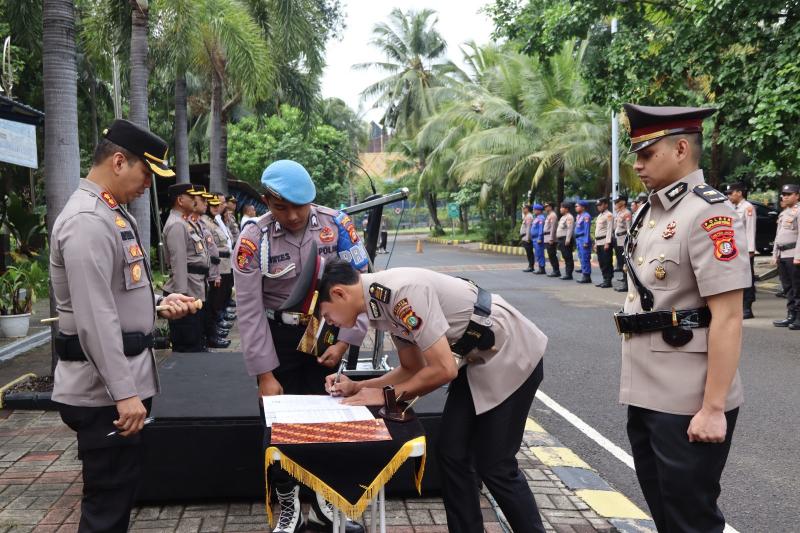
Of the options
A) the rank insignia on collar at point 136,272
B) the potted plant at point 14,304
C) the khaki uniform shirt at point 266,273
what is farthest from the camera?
the potted plant at point 14,304

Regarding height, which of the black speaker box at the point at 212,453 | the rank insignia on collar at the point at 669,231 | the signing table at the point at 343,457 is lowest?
the black speaker box at the point at 212,453

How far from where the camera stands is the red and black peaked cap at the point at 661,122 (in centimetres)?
271

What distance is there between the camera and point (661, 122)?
273 centimetres

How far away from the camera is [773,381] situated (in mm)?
6918

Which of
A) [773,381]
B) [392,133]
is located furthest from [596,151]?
[392,133]

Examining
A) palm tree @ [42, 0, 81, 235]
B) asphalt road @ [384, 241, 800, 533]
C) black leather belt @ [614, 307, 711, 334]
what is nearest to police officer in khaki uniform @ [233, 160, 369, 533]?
black leather belt @ [614, 307, 711, 334]

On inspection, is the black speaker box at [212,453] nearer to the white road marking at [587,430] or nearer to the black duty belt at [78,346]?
the black duty belt at [78,346]

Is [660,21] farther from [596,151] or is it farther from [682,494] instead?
[682,494]

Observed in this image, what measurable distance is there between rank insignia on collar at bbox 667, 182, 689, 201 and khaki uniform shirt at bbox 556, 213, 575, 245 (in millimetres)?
15130

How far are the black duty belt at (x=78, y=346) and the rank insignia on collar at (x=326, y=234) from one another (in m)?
1.09

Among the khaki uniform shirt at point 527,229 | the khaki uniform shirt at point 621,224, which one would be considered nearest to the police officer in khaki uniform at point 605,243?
the khaki uniform shirt at point 621,224

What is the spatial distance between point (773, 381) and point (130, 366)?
19.9 ft

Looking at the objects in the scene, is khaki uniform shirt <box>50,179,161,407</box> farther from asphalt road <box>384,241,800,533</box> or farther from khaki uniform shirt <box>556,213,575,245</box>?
khaki uniform shirt <box>556,213,575,245</box>

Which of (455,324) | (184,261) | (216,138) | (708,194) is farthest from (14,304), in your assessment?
(708,194)
